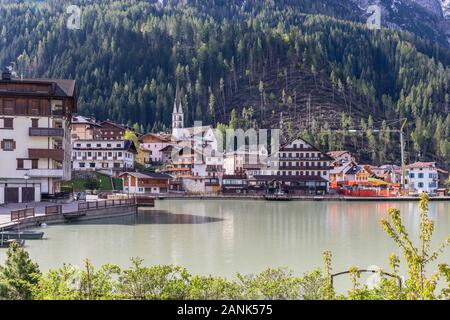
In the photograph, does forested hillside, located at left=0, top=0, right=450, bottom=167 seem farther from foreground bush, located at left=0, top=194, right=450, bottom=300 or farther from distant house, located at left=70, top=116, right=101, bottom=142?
foreground bush, located at left=0, top=194, right=450, bottom=300

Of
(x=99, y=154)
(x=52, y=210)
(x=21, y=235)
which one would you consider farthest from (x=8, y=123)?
(x=99, y=154)

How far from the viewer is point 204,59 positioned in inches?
7554

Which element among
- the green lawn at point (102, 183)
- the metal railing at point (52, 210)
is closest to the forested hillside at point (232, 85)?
the green lawn at point (102, 183)

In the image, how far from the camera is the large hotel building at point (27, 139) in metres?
50.2

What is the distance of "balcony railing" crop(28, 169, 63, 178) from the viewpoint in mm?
50156

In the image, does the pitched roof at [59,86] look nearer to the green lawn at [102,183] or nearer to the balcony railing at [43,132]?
the balcony railing at [43,132]

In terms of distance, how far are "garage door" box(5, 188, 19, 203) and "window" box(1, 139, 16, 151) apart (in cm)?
372

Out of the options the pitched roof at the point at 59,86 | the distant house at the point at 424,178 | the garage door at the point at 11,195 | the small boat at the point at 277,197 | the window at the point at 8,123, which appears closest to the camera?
the garage door at the point at 11,195

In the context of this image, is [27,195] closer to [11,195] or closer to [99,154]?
[11,195]

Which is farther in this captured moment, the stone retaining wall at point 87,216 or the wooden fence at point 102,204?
the wooden fence at point 102,204

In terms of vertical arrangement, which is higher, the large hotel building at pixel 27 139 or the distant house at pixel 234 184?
the large hotel building at pixel 27 139

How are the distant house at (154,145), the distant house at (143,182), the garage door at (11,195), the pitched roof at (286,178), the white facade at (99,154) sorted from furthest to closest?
the distant house at (154,145) → the pitched roof at (286,178) → the white facade at (99,154) → the distant house at (143,182) → the garage door at (11,195)

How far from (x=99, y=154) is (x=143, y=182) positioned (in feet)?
45.4
